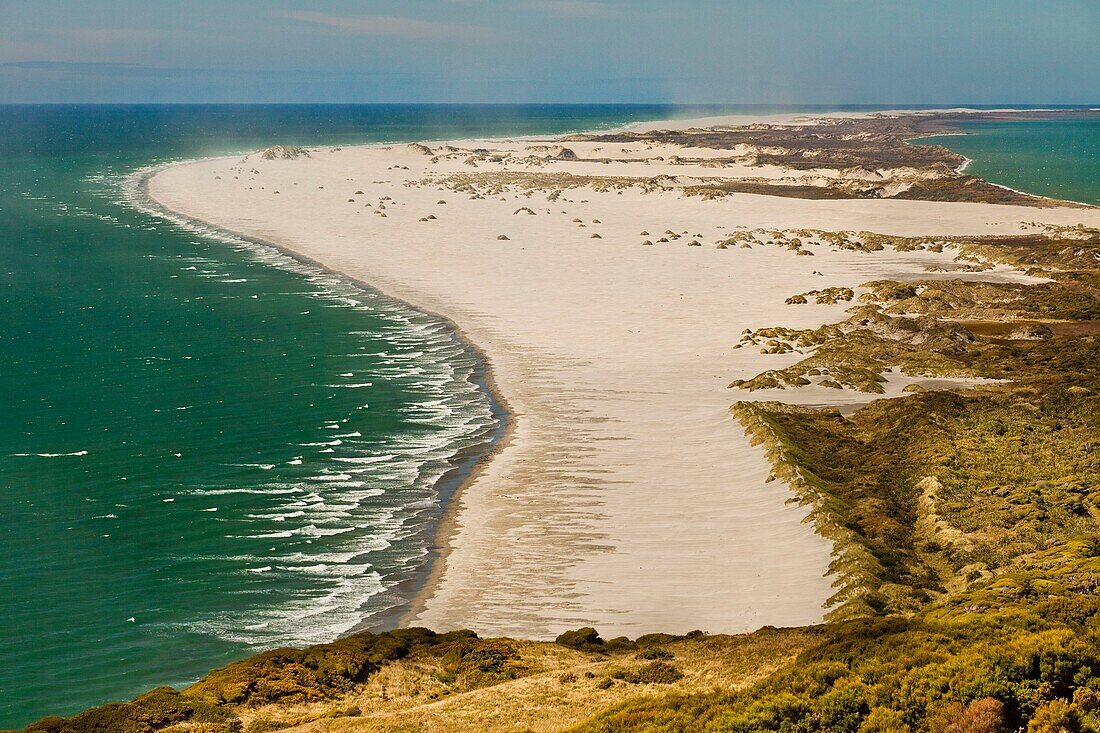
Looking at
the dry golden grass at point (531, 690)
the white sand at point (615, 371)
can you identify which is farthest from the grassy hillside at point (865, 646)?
the white sand at point (615, 371)

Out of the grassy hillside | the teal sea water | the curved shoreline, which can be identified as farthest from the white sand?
the teal sea water

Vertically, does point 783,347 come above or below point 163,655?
above

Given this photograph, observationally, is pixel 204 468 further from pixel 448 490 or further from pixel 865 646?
pixel 865 646

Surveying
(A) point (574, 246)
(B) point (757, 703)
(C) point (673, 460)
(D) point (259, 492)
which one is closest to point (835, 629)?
(B) point (757, 703)

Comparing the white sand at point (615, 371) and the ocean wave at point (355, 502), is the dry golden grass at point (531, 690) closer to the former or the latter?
the white sand at point (615, 371)

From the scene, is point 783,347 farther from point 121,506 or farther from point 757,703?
point 757,703

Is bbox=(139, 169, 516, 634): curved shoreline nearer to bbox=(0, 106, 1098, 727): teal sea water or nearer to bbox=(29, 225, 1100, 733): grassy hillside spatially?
bbox=(0, 106, 1098, 727): teal sea water
